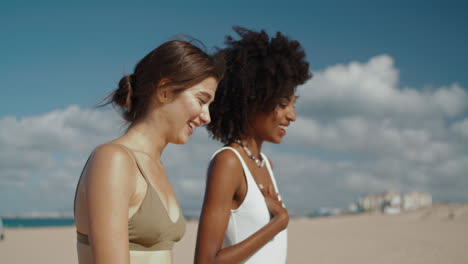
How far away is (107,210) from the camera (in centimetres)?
157

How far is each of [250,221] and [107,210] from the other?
1.24 m

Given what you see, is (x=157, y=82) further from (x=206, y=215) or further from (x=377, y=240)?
(x=377, y=240)

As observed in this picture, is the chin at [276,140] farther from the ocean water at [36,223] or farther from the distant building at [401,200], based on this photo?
the distant building at [401,200]

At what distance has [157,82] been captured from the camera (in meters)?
1.99

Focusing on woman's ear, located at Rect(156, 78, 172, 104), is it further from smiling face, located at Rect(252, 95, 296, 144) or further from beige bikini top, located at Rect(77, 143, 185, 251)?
smiling face, located at Rect(252, 95, 296, 144)

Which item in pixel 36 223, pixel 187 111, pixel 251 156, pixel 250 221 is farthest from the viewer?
pixel 36 223

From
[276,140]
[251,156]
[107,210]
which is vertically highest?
[276,140]

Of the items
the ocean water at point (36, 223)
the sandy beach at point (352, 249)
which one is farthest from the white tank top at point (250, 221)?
the ocean water at point (36, 223)

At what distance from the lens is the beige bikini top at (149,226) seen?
1719 millimetres

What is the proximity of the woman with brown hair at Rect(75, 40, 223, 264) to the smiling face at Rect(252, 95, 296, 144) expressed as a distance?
944mm

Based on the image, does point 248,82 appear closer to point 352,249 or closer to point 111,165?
point 111,165

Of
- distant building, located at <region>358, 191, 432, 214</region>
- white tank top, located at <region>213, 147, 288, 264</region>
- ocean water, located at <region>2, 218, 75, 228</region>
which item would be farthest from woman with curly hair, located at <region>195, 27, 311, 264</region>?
distant building, located at <region>358, 191, 432, 214</region>

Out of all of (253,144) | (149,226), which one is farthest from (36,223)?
(149,226)

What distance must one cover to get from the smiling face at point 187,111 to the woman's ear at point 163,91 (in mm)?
28
